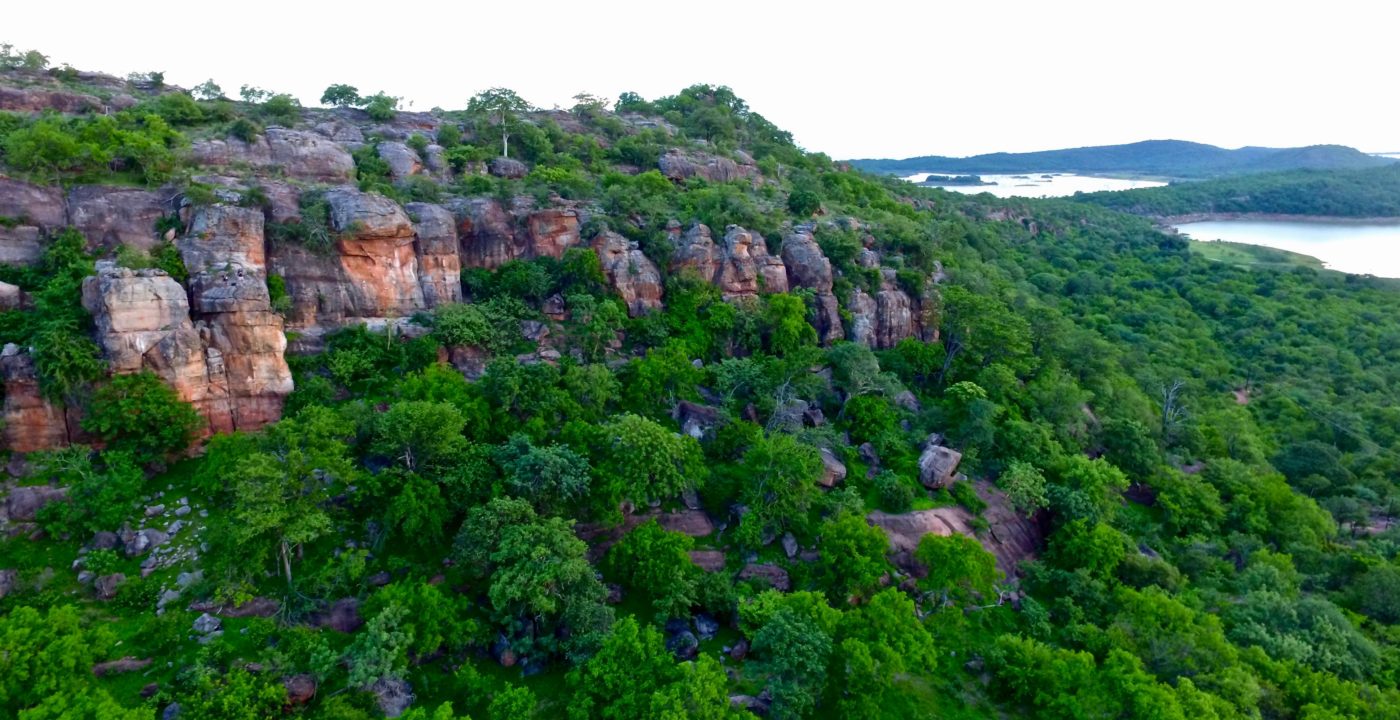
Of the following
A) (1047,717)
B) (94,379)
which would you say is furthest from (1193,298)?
(94,379)

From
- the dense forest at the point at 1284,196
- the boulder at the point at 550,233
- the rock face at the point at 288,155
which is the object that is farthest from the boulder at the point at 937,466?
the dense forest at the point at 1284,196

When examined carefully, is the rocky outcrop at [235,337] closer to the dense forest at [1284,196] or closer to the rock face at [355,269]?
the rock face at [355,269]

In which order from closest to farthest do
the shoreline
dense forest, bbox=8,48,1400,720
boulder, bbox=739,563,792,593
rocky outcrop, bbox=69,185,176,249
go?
1. dense forest, bbox=8,48,1400,720
2. boulder, bbox=739,563,792,593
3. rocky outcrop, bbox=69,185,176,249
4. the shoreline

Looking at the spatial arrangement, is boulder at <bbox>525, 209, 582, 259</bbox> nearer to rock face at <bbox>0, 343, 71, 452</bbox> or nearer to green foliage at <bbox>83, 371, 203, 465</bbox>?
green foliage at <bbox>83, 371, 203, 465</bbox>

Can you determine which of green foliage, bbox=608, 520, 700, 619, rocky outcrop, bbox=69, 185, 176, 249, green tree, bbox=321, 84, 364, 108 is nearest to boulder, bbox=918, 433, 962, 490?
green foliage, bbox=608, 520, 700, 619

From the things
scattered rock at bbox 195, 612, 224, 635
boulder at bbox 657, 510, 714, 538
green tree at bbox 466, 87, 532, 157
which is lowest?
scattered rock at bbox 195, 612, 224, 635

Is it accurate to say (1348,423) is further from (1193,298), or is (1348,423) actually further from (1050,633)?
(1050,633)

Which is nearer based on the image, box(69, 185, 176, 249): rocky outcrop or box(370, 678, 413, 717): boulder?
box(370, 678, 413, 717): boulder
